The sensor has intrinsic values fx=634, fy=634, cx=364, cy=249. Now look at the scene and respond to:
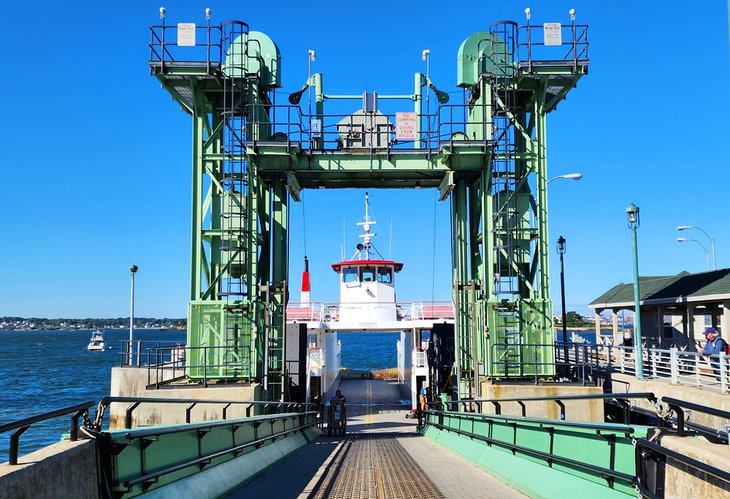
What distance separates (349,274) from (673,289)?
1618 centimetres

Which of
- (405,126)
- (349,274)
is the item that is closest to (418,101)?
(405,126)

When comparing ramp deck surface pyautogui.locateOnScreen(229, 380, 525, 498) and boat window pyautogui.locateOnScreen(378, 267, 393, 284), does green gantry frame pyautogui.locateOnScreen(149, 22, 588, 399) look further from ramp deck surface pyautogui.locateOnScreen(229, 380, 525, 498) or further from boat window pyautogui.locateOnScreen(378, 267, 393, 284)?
boat window pyautogui.locateOnScreen(378, 267, 393, 284)

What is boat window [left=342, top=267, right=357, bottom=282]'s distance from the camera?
114 ft

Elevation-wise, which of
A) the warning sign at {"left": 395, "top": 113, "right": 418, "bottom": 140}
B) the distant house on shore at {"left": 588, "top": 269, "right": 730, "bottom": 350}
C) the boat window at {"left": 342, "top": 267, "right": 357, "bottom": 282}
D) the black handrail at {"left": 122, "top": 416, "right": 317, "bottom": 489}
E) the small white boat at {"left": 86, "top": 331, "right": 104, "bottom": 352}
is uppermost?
the warning sign at {"left": 395, "top": 113, "right": 418, "bottom": 140}

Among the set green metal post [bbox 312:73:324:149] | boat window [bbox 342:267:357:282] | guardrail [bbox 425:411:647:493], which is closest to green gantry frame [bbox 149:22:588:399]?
green metal post [bbox 312:73:324:149]

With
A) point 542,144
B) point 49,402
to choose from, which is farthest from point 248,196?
point 49,402

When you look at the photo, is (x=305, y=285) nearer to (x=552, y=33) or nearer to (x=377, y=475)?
(x=552, y=33)

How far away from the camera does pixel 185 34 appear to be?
57.1 feet

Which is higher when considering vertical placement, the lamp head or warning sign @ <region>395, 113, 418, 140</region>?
warning sign @ <region>395, 113, 418, 140</region>

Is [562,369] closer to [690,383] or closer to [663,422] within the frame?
[690,383]

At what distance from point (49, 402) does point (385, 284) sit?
2306cm

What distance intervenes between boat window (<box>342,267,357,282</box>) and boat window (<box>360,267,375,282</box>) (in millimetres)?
384

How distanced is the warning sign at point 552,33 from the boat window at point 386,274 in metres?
18.8

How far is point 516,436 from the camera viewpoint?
9062 mm
